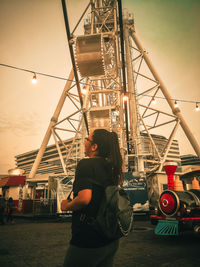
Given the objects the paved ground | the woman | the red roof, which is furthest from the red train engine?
the red roof

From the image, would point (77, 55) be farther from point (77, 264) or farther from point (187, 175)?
point (77, 264)

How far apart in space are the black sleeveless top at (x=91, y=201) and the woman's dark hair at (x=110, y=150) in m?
0.13

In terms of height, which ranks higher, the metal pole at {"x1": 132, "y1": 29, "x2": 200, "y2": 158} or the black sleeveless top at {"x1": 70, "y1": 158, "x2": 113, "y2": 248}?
the metal pole at {"x1": 132, "y1": 29, "x2": 200, "y2": 158}

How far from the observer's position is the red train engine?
5.50 metres

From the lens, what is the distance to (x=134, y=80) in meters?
20.0

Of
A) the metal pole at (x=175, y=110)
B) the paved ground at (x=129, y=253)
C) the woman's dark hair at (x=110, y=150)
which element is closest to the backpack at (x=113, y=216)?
the woman's dark hair at (x=110, y=150)

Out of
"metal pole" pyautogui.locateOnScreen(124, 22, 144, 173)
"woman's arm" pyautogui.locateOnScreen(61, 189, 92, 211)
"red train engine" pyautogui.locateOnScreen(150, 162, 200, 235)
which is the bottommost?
"red train engine" pyautogui.locateOnScreen(150, 162, 200, 235)

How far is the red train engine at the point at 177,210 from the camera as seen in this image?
18.0 feet

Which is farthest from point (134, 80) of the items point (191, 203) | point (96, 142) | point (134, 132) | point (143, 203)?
point (96, 142)

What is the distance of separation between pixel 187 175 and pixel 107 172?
5.82 meters

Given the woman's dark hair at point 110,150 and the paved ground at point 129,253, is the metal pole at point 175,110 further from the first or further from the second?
the woman's dark hair at point 110,150

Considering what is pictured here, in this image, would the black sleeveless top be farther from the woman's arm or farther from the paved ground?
the paved ground

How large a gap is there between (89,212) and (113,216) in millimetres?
187

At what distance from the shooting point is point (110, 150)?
1.83m
